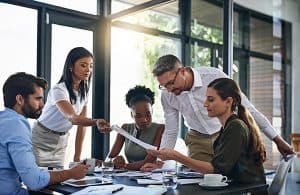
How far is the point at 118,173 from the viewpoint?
6.86 ft

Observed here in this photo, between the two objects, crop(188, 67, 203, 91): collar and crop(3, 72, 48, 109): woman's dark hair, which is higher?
crop(188, 67, 203, 91): collar

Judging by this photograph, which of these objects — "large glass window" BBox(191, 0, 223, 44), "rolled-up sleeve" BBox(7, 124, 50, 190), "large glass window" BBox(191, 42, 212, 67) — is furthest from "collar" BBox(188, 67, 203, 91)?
"large glass window" BBox(191, 0, 223, 44)

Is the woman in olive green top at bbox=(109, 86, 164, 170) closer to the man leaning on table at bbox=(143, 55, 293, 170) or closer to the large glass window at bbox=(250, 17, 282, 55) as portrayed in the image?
the man leaning on table at bbox=(143, 55, 293, 170)

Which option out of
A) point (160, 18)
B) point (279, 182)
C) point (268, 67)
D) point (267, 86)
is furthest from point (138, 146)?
point (268, 67)

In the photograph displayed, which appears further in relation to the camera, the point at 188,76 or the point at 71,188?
the point at 188,76

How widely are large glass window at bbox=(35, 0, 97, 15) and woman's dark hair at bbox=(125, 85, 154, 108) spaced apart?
1513mm

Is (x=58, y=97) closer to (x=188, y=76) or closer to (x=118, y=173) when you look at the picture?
(x=118, y=173)

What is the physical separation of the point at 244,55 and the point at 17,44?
3.17 metres

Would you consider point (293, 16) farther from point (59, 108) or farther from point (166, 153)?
point (166, 153)

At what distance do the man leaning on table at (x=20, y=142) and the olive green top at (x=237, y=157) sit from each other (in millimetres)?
631

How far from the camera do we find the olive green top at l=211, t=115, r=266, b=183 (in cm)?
159

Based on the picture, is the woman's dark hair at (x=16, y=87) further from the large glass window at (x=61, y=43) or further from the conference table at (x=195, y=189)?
the large glass window at (x=61, y=43)

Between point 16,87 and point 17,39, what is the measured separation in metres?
2.02

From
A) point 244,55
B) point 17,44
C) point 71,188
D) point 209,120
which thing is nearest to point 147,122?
point 209,120
